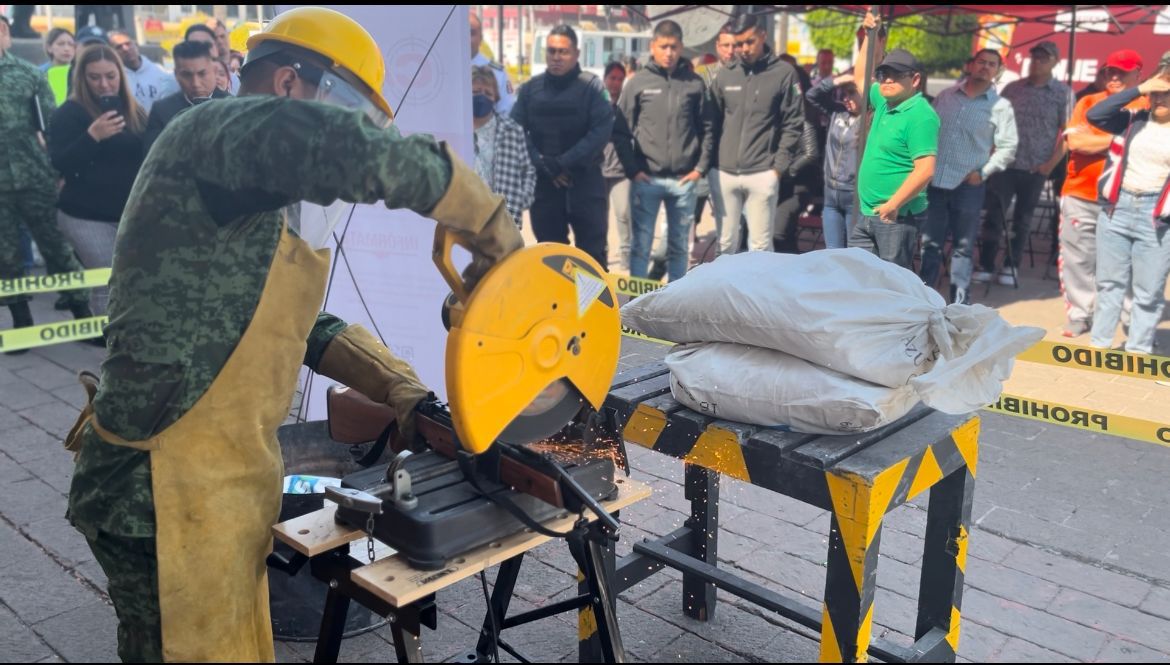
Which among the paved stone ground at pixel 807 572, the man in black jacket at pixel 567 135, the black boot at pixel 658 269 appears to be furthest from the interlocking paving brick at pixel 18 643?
the black boot at pixel 658 269

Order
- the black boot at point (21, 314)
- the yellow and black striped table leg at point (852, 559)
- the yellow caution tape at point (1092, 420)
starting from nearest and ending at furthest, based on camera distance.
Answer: the yellow and black striped table leg at point (852, 559)
the yellow caution tape at point (1092, 420)
the black boot at point (21, 314)

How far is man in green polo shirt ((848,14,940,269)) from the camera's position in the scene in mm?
5988

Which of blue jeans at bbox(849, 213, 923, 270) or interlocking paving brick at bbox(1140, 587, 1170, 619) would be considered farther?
blue jeans at bbox(849, 213, 923, 270)

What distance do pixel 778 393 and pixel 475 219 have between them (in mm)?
930

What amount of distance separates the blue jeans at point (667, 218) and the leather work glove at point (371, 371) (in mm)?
4911

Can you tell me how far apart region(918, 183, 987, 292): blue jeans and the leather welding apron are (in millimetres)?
6043

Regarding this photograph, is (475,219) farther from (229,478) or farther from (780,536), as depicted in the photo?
(780,536)

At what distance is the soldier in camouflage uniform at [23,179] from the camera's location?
626 cm

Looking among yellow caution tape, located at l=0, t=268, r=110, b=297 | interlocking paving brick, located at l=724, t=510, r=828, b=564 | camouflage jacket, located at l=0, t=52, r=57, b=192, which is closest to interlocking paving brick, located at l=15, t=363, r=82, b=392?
yellow caution tape, located at l=0, t=268, r=110, b=297

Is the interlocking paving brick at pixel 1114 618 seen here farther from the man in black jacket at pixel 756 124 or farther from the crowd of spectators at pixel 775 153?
the man in black jacket at pixel 756 124

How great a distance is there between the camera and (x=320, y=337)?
247 centimetres

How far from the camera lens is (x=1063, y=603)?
3.28m

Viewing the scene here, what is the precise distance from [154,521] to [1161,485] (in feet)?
13.8

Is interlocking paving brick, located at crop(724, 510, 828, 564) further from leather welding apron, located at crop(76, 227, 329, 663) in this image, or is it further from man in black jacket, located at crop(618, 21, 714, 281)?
man in black jacket, located at crop(618, 21, 714, 281)
